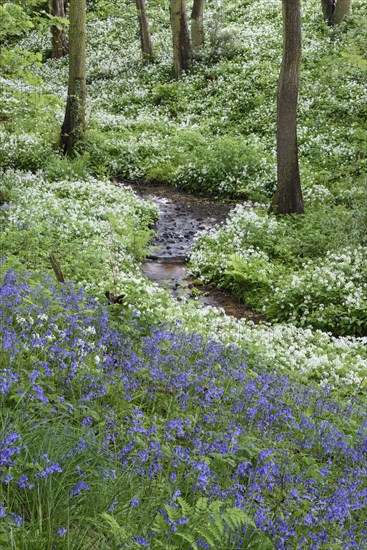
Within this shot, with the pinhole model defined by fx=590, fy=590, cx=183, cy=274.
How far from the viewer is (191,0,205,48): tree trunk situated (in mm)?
26430

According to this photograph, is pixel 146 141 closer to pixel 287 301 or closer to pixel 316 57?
pixel 316 57

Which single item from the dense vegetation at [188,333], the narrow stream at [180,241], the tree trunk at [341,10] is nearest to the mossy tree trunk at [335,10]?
the tree trunk at [341,10]

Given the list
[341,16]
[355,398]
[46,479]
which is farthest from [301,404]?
[341,16]

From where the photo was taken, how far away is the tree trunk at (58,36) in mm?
32344

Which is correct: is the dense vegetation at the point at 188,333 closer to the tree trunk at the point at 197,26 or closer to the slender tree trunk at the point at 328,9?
the slender tree trunk at the point at 328,9

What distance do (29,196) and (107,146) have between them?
626 centimetres

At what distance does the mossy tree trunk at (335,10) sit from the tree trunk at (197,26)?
5.44 meters

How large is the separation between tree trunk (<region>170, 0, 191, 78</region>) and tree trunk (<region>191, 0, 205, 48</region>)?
3.99ft

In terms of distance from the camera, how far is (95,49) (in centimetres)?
3359

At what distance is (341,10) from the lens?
2473 cm

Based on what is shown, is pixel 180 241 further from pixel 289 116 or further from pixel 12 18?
pixel 12 18

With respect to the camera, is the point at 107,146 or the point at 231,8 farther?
the point at 231,8

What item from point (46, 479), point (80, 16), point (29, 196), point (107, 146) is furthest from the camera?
point (107, 146)

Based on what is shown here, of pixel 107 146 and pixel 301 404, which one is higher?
pixel 107 146
